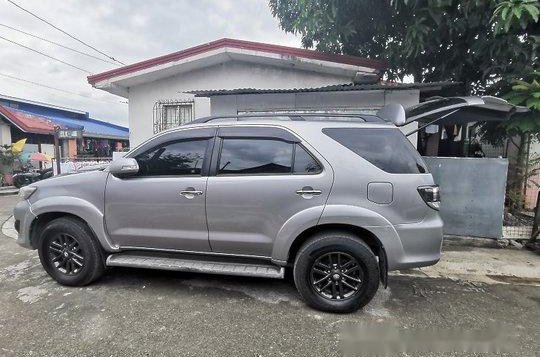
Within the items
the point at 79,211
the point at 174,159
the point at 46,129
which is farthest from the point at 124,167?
the point at 46,129

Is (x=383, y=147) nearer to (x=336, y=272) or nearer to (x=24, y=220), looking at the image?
(x=336, y=272)

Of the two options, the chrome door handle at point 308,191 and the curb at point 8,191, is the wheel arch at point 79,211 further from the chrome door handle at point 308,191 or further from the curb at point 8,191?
the curb at point 8,191

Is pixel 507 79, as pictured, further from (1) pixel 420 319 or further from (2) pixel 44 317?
(2) pixel 44 317

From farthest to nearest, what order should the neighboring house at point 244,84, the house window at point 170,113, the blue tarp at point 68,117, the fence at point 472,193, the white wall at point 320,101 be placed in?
the blue tarp at point 68,117
the house window at point 170,113
the neighboring house at point 244,84
the white wall at point 320,101
the fence at point 472,193

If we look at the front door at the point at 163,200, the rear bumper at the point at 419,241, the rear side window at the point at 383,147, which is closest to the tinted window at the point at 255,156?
the front door at the point at 163,200

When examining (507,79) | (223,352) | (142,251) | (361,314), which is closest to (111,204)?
(142,251)

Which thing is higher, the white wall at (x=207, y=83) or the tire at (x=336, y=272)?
the white wall at (x=207, y=83)

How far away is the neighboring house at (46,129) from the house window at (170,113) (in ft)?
17.3

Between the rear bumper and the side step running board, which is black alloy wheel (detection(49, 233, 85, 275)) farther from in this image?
the rear bumper

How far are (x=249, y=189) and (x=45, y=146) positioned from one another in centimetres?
1818

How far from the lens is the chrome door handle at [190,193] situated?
11.1ft

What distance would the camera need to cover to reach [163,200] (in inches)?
136

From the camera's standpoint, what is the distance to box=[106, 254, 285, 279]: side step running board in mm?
3283

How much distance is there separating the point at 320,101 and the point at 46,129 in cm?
1490
